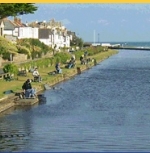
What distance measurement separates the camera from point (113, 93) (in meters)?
32.7

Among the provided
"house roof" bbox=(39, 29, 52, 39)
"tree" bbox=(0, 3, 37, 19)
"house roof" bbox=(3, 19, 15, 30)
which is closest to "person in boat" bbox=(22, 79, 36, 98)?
"tree" bbox=(0, 3, 37, 19)

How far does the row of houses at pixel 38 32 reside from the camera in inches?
3255

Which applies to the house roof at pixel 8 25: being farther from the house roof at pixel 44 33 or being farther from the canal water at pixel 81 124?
the canal water at pixel 81 124

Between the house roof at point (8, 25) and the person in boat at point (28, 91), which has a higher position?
the house roof at point (8, 25)

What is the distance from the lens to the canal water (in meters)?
16.7

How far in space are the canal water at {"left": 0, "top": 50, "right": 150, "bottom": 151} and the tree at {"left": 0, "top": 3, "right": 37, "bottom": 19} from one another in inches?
208

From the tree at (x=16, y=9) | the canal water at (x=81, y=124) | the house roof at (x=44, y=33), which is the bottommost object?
the canal water at (x=81, y=124)

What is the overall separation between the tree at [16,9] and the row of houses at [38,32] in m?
35.3

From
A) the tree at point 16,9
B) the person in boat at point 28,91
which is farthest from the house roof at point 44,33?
the person in boat at point 28,91

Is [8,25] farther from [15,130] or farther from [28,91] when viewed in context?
[15,130]

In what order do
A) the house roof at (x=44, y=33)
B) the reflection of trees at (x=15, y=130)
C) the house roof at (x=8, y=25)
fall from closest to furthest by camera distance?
the reflection of trees at (x=15, y=130), the house roof at (x=8, y=25), the house roof at (x=44, y=33)

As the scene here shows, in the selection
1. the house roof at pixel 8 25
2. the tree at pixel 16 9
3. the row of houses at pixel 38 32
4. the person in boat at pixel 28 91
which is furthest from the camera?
the row of houses at pixel 38 32

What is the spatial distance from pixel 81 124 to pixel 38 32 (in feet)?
269

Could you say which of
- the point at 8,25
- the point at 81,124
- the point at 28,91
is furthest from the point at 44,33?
the point at 81,124
